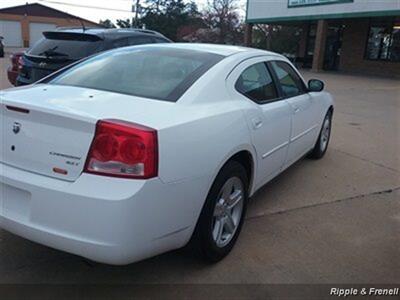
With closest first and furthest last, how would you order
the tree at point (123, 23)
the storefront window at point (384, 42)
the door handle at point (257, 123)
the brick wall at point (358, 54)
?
the door handle at point (257, 123) < the storefront window at point (384, 42) < the brick wall at point (358, 54) < the tree at point (123, 23)

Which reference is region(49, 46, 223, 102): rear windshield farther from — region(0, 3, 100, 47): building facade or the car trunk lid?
region(0, 3, 100, 47): building facade

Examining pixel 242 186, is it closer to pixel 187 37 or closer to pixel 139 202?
pixel 139 202

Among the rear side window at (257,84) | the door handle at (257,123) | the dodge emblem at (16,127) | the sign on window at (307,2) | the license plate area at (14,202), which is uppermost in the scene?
the sign on window at (307,2)

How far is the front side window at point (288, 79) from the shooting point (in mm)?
4469

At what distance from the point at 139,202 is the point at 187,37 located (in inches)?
2071

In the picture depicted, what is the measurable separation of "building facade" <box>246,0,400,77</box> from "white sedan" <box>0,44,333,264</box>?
19.6m

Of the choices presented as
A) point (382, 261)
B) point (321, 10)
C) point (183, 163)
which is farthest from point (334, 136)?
point (321, 10)

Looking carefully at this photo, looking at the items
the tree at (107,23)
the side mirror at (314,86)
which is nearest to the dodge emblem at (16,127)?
the side mirror at (314,86)

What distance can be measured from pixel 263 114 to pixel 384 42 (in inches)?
910

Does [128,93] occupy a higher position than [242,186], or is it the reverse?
[128,93]

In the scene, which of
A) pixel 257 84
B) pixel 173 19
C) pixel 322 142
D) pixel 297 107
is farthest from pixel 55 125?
pixel 173 19

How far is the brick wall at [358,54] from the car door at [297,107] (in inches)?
807

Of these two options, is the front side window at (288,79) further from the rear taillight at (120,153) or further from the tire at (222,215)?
the rear taillight at (120,153)

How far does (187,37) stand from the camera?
53219 millimetres
